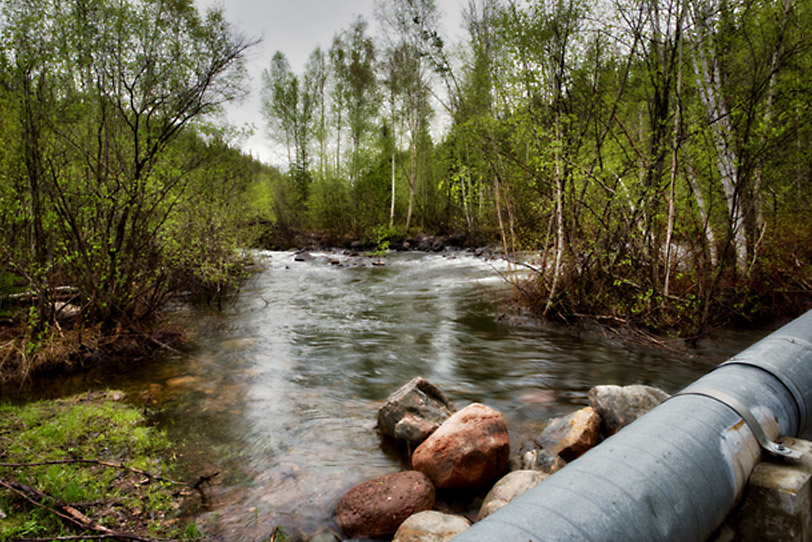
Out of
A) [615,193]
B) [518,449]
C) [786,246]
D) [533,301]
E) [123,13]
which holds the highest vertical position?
[123,13]

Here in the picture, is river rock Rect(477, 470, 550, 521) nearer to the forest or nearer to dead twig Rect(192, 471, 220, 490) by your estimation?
dead twig Rect(192, 471, 220, 490)

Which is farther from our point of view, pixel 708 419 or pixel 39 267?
pixel 39 267

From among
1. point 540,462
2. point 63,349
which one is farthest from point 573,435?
point 63,349

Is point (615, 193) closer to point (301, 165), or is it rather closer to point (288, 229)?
point (288, 229)

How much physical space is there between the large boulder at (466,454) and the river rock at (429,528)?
64cm

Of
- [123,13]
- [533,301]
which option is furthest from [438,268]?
[123,13]

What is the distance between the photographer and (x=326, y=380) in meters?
6.88

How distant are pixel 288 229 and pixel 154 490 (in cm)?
2803

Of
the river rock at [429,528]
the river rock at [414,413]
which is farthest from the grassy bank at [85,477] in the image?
the river rock at [414,413]

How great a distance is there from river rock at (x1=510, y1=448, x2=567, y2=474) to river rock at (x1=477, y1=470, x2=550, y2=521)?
0.72ft

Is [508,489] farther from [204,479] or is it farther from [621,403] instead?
[204,479]

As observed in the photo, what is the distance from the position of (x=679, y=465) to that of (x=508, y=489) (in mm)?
1747

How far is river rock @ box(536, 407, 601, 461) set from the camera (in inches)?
160

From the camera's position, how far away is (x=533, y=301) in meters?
10.0
